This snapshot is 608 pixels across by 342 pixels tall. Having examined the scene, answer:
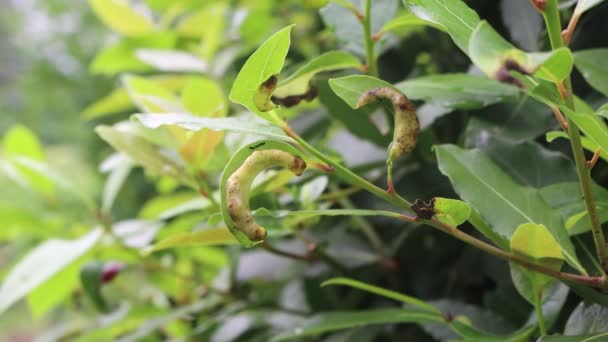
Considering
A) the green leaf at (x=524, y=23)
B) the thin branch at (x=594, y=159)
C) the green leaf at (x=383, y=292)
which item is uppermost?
the green leaf at (x=524, y=23)

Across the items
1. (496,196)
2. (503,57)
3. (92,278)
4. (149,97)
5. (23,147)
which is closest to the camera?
(503,57)

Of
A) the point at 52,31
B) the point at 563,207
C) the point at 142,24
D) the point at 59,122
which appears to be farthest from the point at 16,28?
the point at 563,207

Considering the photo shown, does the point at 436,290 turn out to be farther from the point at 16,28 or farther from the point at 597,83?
the point at 16,28

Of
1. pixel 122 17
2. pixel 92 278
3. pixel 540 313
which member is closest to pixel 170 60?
pixel 122 17

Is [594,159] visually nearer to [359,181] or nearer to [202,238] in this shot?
[359,181]

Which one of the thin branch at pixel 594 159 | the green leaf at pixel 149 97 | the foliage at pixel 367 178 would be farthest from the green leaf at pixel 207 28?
the thin branch at pixel 594 159

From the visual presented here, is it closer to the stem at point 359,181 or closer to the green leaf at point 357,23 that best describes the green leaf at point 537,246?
the stem at point 359,181
